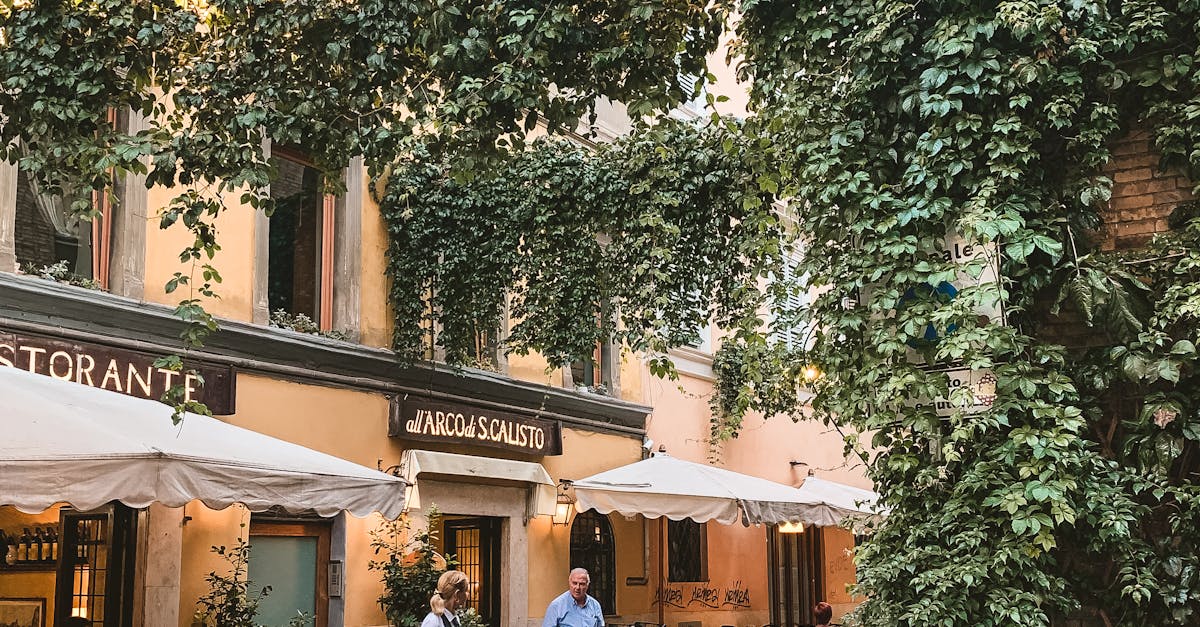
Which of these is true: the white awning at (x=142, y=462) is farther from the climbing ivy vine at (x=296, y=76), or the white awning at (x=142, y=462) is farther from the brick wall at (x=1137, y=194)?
the brick wall at (x=1137, y=194)

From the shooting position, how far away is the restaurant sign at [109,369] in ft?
30.3

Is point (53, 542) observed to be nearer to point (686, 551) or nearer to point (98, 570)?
point (98, 570)

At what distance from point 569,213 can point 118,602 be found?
4.99m

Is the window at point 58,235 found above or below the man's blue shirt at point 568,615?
above

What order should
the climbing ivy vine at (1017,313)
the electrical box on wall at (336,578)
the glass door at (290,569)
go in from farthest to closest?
the electrical box on wall at (336,578) → the glass door at (290,569) → the climbing ivy vine at (1017,313)

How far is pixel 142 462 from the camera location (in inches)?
253

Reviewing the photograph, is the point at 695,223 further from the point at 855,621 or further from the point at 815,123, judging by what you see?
the point at 855,621

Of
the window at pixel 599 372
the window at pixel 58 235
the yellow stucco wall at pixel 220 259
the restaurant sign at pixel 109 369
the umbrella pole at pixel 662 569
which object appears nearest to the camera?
the restaurant sign at pixel 109 369

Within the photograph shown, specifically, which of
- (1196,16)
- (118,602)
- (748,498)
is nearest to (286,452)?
(118,602)

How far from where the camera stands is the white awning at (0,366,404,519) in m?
6.01

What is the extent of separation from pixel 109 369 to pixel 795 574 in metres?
13.2

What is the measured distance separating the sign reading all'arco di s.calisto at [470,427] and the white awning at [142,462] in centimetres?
446

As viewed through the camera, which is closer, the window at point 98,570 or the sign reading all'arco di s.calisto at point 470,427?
the window at point 98,570

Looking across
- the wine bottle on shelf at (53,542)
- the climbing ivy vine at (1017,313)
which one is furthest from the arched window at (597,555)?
the climbing ivy vine at (1017,313)
